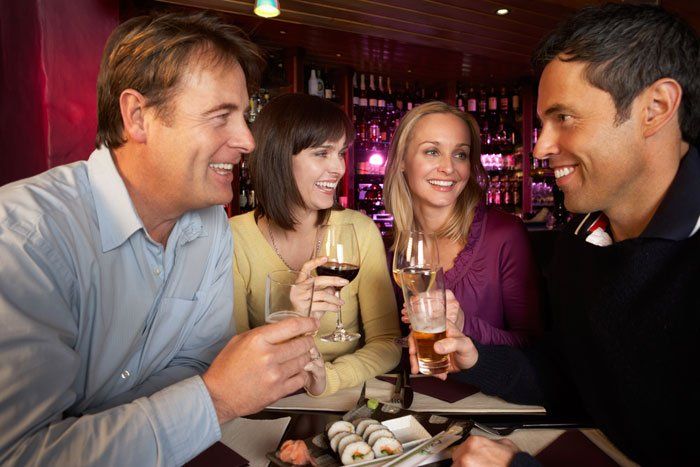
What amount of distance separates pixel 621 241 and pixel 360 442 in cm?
84

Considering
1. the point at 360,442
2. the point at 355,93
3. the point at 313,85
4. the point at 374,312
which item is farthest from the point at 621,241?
the point at 355,93

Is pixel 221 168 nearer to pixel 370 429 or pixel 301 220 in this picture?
pixel 301 220

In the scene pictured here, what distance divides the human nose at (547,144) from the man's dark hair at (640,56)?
0.60 feet

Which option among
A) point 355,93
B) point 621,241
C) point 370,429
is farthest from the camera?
point 355,93

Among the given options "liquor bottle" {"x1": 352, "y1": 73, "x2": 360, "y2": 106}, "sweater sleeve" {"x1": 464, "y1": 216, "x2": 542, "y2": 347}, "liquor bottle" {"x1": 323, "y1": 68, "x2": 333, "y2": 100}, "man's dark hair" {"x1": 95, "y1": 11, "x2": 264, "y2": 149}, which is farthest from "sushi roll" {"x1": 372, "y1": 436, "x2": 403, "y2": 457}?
"liquor bottle" {"x1": 352, "y1": 73, "x2": 360, "y2": 106}

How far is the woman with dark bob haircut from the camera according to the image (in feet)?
6.91

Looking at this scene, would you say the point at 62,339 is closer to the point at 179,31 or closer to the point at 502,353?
the point at 179,31

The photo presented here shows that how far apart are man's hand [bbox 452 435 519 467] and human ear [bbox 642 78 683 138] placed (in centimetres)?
89

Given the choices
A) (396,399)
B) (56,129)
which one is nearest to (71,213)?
(396,399)

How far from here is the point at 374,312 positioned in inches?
82.7

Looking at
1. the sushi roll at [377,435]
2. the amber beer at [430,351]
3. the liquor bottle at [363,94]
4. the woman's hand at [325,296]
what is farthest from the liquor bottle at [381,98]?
the sushi roll at [377,435]

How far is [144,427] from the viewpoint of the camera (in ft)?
3.03

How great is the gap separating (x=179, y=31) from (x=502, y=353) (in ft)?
4.69

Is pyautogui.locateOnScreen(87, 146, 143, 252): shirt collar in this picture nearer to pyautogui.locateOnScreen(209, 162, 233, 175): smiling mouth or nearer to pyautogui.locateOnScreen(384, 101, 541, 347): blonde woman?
pyautogui.locateOnScreen(209, 162, 233, 175): smiling mouth
